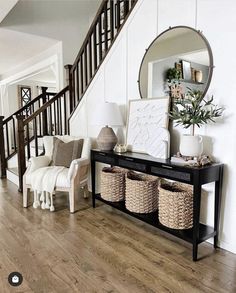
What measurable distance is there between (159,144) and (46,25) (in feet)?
11.9

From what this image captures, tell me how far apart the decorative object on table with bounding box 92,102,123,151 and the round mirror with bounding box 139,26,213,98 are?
1.24 feet

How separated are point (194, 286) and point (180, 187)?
3.15 feet

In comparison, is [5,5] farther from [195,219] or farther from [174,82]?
[195,219]

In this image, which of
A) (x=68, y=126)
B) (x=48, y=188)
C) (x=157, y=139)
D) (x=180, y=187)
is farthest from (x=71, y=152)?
(x=180, y=187)

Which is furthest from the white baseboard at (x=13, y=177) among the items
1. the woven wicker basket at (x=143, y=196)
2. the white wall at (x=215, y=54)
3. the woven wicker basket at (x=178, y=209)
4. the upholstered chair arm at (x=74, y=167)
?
the woven wicker basket at (x=178, y=209)

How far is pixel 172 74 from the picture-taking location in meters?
2.48

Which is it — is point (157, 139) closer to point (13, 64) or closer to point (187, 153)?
point (187, 153)

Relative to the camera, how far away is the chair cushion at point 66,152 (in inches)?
134

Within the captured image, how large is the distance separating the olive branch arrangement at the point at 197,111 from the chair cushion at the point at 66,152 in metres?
1.65

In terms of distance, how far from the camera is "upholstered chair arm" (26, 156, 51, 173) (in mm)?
3244

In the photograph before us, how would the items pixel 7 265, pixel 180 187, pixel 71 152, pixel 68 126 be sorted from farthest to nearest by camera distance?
pixel 68 126 → pixel 71 152 → pixel 180 187 → pixel 7 265

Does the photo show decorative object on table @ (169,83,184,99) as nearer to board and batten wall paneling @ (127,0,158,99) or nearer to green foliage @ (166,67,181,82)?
green foliage @ (166,67,181,82)

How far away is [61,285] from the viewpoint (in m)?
1.71

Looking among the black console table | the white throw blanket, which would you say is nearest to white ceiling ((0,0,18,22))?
the white throw blanket
